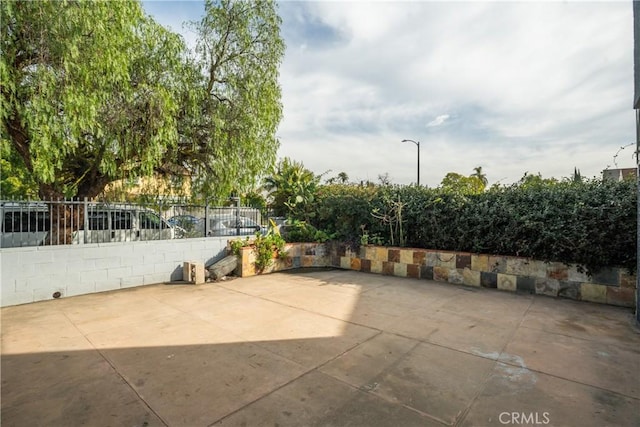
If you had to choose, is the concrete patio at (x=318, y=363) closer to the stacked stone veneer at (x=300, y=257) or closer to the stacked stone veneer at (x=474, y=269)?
the stacked stone veneer at (x=474, y=269)

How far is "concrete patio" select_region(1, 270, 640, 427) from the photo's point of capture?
2.19m

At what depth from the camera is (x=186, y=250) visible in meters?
6.86

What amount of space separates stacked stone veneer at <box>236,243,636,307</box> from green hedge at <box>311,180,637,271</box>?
0.72 ft

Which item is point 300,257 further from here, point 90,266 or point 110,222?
point 90,266

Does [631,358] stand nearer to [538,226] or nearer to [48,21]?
A: [538,226]

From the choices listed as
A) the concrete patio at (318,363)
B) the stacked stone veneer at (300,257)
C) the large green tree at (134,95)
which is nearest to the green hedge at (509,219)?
the stacked stone veneer at (300,257)

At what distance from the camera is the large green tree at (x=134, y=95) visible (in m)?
4.41

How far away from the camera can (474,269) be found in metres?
6.34

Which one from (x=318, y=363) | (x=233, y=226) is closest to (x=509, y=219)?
(x=318, y=363)

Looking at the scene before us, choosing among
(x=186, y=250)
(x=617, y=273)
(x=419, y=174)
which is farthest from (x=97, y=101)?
(x=419, y=174)

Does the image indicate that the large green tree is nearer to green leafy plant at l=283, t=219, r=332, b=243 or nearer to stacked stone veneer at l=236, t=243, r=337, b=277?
stacked stone veneer at l=236, t=243, r=337, b=277

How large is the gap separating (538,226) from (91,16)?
8071 millimetres

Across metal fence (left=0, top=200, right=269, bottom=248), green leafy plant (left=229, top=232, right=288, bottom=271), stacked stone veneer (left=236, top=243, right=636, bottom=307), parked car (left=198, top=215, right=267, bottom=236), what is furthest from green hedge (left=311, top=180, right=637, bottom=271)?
metal fence (left=0, top=200, right=269, bottom=248)

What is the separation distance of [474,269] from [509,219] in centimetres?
119
